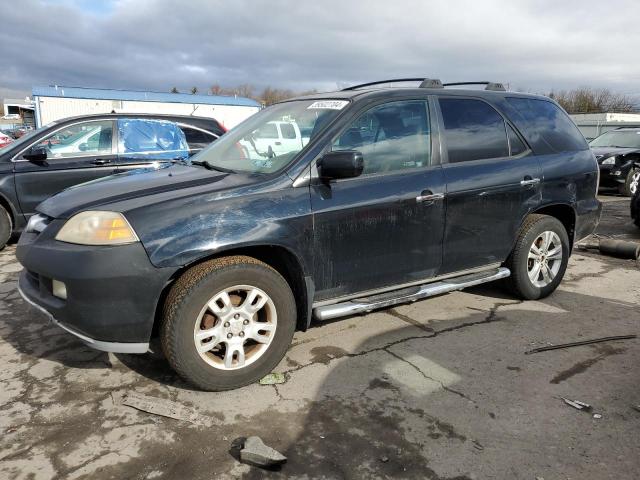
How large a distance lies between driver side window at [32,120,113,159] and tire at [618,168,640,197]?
1099 centimetres

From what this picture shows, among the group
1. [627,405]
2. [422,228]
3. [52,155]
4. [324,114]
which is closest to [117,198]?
[324,114]

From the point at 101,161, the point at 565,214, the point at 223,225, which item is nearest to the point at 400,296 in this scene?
the point at 223,225

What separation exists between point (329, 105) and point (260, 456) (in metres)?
2.39

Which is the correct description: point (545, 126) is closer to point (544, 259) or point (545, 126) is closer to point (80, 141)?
point (544, 259)

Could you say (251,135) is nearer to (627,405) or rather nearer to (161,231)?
(161,231)

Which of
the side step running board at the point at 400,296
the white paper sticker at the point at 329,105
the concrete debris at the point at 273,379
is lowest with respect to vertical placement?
the concrete debris at the point at 273,379

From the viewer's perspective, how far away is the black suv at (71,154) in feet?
20.8

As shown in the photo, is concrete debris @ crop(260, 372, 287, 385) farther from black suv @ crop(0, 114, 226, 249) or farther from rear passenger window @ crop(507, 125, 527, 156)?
black suv @ crop(0, 114, 226, 249)

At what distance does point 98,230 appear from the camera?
8.84ft

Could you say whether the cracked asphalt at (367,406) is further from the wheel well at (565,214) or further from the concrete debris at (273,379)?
the wheel well at (565,214)

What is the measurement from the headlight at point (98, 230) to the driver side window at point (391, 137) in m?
1.43

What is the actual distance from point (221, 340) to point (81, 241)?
975 mm

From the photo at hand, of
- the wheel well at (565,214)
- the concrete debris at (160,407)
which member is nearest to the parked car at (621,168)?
the wheel well at (565,214)

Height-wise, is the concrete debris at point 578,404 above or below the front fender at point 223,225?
below
